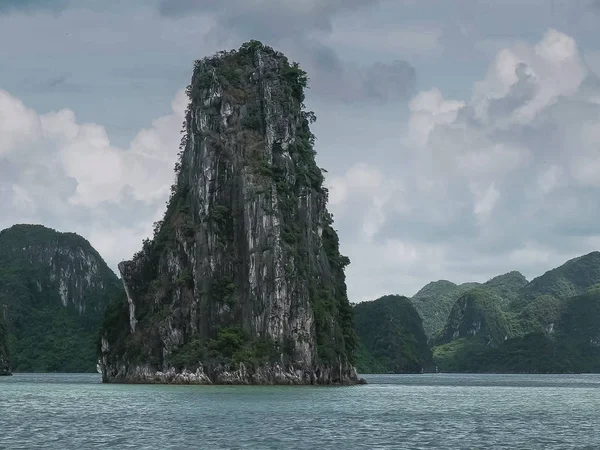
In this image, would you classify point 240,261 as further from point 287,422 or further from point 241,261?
point 287,422

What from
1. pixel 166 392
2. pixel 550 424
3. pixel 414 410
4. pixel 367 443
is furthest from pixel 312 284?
pixel 367 443

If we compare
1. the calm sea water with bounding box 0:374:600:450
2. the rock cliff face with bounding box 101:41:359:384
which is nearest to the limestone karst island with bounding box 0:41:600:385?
the rock cliff face with bounding box 101:41:359:384

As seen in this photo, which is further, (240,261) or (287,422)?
(240,261)

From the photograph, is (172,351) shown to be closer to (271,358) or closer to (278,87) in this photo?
(271,358)

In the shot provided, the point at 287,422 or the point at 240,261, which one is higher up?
the point at 240,261

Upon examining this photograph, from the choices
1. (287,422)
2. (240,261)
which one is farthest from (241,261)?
(287,422)

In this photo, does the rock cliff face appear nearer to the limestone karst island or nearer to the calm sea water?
the limestone karst island
